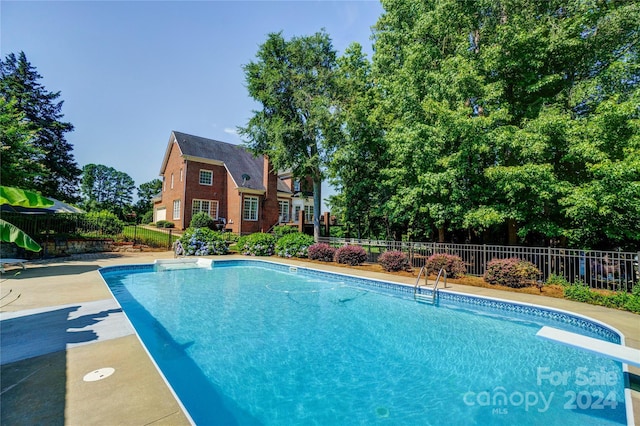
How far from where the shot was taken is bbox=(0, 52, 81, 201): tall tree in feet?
81.7

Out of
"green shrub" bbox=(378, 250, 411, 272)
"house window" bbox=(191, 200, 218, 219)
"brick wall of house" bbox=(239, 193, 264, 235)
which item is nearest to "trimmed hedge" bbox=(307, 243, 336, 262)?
"green shrub" bbox=(378, 250, 411, 272)

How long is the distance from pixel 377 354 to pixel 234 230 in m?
23.5

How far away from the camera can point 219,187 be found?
28891 millimetres

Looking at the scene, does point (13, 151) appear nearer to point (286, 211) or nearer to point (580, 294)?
point (286, 211)

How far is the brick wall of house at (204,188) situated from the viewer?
26.7 meters

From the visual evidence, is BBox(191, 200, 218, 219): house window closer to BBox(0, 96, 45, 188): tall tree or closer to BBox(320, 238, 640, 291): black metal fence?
Result: BBox(0, 96, 45, 188): tall tree

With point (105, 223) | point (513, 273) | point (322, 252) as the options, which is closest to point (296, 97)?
point (322, 252)

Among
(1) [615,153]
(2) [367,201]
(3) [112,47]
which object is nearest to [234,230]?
(2) [367,201]

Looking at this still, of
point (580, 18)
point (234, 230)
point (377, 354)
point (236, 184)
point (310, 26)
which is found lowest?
point (377, 354)

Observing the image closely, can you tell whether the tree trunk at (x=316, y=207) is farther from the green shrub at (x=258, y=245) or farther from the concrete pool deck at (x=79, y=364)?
the concrete pool deck at (x=79, y=364)

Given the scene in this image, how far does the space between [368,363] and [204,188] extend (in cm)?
2607

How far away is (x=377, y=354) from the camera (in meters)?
5.75

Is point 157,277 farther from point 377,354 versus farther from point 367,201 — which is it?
point 367,201

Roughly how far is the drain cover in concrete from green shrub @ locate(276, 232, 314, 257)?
49.1 feet
